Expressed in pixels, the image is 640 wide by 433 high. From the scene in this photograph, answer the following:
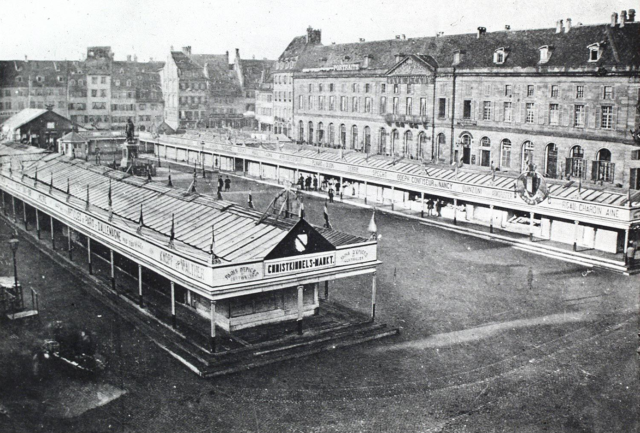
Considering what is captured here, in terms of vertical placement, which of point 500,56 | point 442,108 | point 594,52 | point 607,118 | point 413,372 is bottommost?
point 413,372

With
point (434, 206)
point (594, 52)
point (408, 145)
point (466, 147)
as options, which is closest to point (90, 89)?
point (408, 145)

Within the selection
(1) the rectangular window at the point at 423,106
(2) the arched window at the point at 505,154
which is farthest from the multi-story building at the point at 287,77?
(2) the arched window at the point at 505,154

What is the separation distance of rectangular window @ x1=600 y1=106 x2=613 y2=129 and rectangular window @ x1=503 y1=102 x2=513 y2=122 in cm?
951

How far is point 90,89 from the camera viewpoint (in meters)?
110

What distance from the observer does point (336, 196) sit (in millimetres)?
57344

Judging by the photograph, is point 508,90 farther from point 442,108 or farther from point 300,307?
point 300,307

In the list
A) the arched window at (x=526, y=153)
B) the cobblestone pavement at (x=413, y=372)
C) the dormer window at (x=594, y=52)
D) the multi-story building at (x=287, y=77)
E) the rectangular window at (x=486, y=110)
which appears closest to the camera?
the cobblestone pavement at (x=413, y=372)

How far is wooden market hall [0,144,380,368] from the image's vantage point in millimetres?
22516

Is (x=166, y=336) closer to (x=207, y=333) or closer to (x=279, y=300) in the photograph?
(x=207, y=333)

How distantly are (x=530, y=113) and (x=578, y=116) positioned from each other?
511 centimetres

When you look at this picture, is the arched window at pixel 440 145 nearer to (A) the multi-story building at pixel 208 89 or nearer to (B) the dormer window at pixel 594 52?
(B) the dormer window at pixel 594 52

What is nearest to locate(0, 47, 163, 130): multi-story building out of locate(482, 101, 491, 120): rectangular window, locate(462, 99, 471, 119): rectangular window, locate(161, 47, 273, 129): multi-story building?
locate(161, 47, 273, 129): multi-story building

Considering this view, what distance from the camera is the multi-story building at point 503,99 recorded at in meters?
54.8

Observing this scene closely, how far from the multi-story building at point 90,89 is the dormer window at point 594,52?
6388cm
